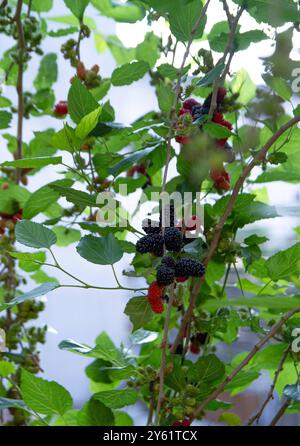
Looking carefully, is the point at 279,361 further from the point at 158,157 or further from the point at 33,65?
the point at 33,65

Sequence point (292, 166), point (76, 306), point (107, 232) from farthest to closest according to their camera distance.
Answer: point (76, 306) < point (292, 166) < point (107, 232)

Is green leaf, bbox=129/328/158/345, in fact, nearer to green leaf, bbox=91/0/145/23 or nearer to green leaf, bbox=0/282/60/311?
green leaf, bbox=0/282/60/311

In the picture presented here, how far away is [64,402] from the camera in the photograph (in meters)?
0.62

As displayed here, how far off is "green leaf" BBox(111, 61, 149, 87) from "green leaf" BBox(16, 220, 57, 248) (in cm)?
18

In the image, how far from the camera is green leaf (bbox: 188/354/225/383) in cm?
58

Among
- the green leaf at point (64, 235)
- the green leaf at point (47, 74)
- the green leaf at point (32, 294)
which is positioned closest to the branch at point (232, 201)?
the green leaf at point (32, 294)

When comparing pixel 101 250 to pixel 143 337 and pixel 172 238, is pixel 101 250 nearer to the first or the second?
pixel 172 238

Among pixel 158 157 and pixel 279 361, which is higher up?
pixel 158 157

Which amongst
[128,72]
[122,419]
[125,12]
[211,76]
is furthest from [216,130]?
[122,419]

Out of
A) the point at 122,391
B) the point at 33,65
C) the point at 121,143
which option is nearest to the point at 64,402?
the point at 122,391

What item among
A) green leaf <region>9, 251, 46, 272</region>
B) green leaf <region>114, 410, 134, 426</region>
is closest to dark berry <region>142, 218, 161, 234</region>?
green leaf <region>9, 251, 46, 272</region>

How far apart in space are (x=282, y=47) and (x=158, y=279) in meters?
0.23

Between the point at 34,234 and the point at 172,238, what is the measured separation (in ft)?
0.45

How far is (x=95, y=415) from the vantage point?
638mm
